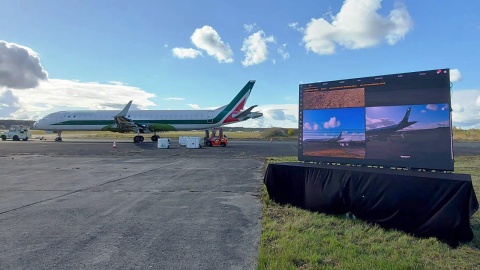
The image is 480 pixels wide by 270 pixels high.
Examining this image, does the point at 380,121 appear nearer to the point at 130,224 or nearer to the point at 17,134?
the point at 130,224

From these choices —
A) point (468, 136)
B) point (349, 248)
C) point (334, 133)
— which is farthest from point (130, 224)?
point (468, 136)

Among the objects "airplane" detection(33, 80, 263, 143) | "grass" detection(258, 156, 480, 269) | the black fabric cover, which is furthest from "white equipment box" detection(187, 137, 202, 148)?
"grass" detection(258, 156, 480, 269)

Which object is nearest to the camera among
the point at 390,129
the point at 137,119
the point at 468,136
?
the point at 390,129

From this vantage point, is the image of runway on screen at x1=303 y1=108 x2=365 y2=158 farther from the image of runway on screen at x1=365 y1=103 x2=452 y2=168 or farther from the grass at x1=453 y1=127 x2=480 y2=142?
the grass at x1=453 y1=127 x2=480 y2=142

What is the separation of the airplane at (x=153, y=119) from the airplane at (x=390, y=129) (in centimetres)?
3147

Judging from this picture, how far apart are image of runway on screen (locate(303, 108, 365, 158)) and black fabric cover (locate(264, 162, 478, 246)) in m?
0.62

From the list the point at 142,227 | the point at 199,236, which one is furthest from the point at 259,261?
the point at 142,227

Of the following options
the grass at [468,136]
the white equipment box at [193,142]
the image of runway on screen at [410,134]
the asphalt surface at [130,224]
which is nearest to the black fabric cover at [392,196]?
the image of runway on screen at [410,134]

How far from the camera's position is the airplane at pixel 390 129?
5555 millimetres

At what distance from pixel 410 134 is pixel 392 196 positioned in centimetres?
125

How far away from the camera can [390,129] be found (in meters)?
5.80

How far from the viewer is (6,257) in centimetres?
409

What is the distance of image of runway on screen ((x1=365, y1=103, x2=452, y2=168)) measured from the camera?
5199 mm

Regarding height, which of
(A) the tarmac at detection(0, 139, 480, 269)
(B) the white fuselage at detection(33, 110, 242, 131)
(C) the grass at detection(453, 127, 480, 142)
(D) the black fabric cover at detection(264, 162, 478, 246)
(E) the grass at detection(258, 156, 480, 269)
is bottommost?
(A) the tarmac at detection(0, 139, 480, 269)
